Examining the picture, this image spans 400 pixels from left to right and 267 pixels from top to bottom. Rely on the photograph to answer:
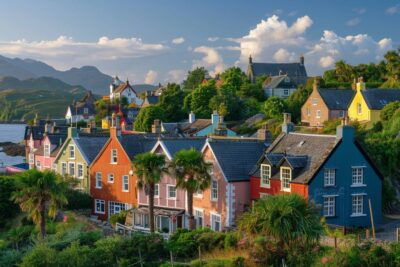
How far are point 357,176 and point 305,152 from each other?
344 cm

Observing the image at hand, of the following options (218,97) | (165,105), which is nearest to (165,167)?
(218,97)

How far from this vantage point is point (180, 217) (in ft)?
138

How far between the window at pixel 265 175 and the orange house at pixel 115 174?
11.9 m

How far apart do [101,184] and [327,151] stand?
20693mm

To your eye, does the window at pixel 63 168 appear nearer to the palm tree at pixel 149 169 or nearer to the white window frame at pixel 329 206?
the palm tree at pixel 149 169

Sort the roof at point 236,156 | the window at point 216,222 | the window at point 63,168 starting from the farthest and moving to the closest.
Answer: the window at point 63,168
the window at point 216,222
the roof at point 236,156

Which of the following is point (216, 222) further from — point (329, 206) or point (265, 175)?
point (329, 206)

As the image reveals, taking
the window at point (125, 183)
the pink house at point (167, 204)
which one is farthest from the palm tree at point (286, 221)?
the window at point (125, 183)

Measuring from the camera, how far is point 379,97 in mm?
63875

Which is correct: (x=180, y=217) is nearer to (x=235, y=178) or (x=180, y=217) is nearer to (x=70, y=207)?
(x=235, y=178)

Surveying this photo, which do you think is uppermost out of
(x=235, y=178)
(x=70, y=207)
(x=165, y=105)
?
(x=165, y=105)

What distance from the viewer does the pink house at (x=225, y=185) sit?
1544 inches

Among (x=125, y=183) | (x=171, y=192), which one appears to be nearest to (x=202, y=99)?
(x=125, y=183)

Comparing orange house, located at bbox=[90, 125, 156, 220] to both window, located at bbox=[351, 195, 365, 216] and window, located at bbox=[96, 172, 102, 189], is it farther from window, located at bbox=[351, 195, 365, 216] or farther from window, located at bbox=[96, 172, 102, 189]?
window, located at bbox=[351, 195, 365, 216]
